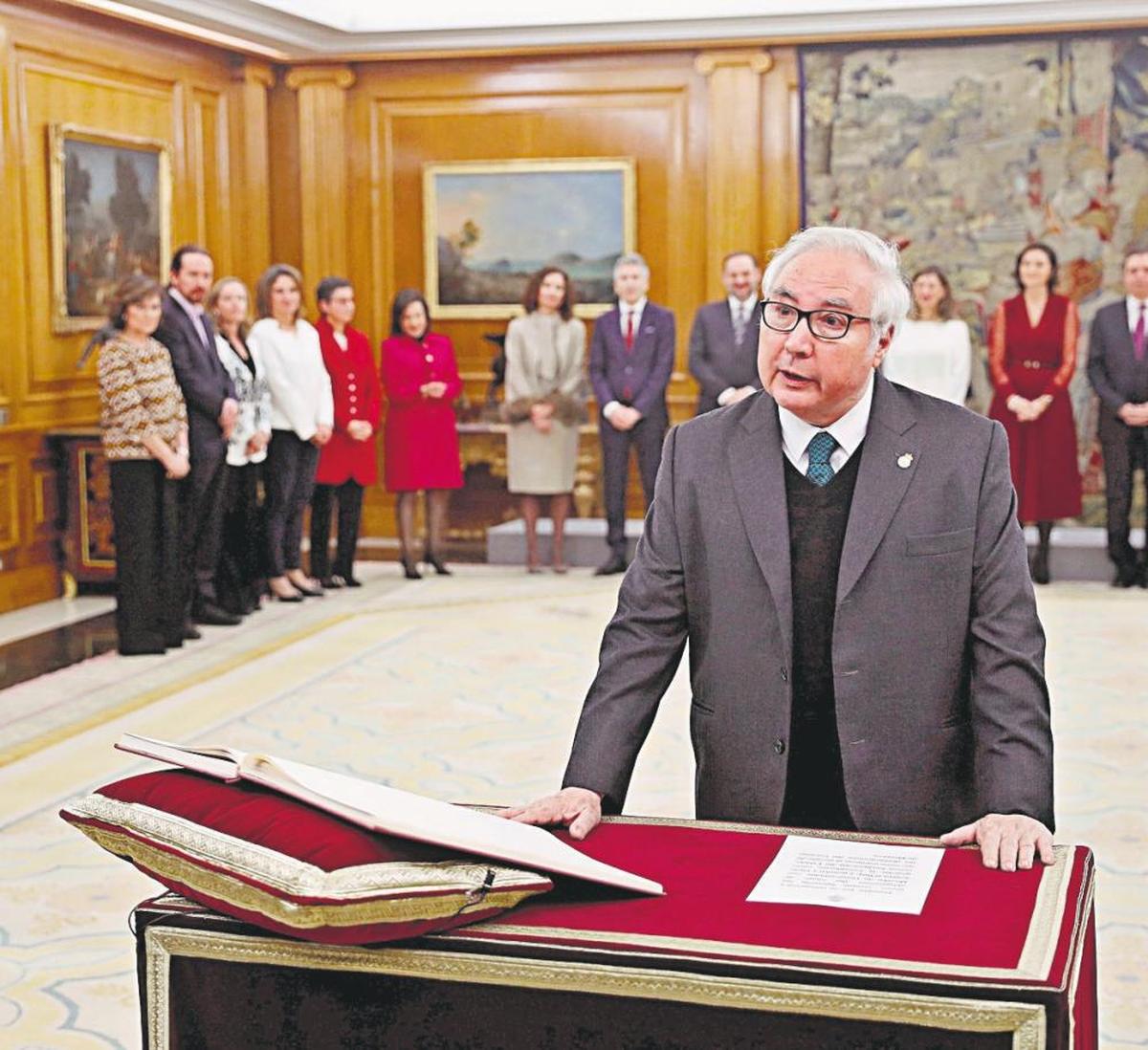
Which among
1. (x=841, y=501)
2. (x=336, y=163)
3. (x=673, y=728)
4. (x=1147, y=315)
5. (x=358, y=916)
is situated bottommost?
(x=673, y=728)

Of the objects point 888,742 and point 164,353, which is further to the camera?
point 164,353

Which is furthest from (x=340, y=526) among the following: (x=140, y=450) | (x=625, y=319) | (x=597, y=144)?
(x=597, y=144)

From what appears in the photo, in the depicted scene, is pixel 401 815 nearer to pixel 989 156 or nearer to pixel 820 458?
pixel 820 458

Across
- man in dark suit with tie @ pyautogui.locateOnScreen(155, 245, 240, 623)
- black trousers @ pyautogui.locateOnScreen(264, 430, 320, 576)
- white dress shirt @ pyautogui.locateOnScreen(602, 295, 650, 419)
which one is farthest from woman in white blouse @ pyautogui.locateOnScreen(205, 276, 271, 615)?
white dress shirt @ pyautogui.locateOnScreen(602, 295, 650, 419)

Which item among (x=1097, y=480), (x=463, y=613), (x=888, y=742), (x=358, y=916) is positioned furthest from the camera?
(x=1097, y=480)

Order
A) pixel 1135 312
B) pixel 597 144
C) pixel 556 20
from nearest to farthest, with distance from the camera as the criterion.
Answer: pixel 1135 312 → pixel 556 20 → pixel 597 144

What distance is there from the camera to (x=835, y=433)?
9.27 feet

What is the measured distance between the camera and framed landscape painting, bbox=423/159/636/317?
12227mm

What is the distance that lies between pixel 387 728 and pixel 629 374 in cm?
436

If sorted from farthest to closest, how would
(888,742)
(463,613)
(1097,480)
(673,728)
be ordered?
1. (1097,480)
2. (463,613)
3. (673,728)
4. (888,742)

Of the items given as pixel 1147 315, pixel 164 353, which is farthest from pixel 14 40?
pixel 1147 315

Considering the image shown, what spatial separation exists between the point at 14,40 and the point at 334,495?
3315 mm

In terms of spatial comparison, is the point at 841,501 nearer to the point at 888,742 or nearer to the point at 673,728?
the point at 888,742

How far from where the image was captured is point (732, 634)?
284 cm
